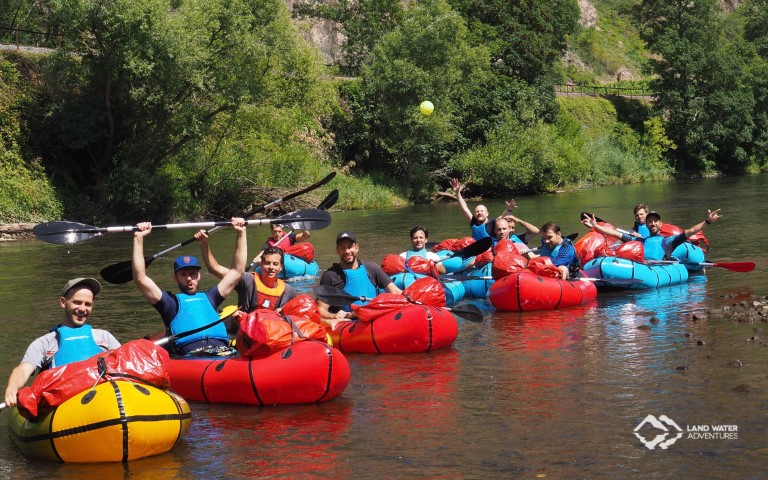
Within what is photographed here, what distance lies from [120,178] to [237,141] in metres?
4.70

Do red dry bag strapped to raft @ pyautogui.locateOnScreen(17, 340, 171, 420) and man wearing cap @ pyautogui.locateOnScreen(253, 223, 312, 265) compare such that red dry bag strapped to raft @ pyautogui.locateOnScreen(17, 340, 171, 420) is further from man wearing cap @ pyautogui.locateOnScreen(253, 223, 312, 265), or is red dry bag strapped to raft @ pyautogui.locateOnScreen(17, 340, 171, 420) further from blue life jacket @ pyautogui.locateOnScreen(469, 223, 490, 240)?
blue life jacket @ pyautogui.locateOnScreen(469, 223, 490, 240)

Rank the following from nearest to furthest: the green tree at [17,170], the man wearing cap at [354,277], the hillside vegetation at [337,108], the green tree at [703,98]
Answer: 1. the man wearing cap at [354,277]
2. the green tree at [17,170]
3. the hillside vegetation at [337,108]
4. the green tree at [703,98]

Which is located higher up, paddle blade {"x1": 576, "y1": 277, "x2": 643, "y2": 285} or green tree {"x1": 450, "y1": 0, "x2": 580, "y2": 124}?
green tree {"x1": 450, "y1": 0, "x2": 580, "y2": 124}

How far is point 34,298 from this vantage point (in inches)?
515

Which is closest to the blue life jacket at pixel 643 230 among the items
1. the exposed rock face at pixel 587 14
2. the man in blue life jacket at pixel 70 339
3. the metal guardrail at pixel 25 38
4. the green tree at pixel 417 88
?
the man in blue life jacket at pixel 70 339

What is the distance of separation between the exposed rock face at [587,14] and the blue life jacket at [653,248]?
2483 inches

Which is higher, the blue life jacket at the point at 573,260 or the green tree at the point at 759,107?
the green tree at the point at 759,107

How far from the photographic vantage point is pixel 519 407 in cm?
674

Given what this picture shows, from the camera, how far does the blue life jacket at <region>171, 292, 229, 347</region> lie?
289 inches

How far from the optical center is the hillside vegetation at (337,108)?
2434cm

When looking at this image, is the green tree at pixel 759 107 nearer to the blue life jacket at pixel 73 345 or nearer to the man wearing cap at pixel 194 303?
the man wearing cap at pixel 194 303

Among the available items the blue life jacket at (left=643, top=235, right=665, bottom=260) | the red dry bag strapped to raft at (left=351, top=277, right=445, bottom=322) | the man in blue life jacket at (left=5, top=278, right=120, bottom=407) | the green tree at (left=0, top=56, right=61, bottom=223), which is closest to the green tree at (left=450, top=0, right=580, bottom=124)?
the green tree at (left=0, top=56, right=61, bottom=223)

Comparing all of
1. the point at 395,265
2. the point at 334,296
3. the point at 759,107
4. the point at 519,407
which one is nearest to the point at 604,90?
the point at 759,107

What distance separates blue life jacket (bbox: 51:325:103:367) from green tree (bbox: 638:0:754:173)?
151 ft
